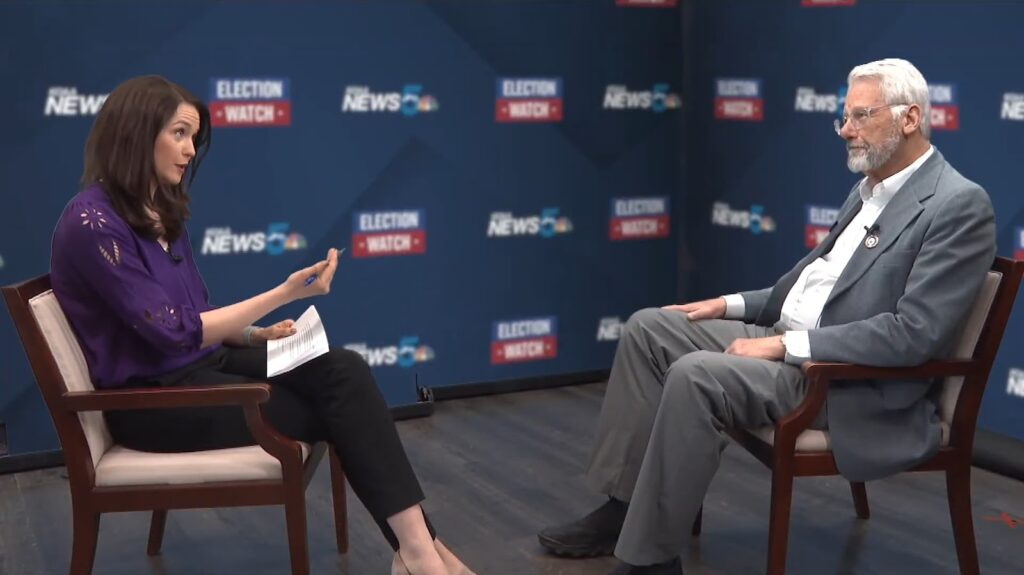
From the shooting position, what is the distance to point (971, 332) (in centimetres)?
283

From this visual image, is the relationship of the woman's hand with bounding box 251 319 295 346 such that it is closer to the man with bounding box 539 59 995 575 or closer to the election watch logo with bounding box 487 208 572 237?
the man with bounding box 539 59 995 575

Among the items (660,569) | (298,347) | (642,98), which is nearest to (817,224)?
(642,98)

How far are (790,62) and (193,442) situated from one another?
3.16 m

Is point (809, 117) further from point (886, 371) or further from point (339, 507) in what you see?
point (339, 507)

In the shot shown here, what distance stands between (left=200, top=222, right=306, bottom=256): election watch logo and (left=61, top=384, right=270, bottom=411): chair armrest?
1.82m

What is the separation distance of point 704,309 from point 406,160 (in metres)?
1.78

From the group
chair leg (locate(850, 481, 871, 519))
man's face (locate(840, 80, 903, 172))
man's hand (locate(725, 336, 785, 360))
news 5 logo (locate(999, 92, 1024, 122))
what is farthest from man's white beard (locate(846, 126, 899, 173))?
news 5 logo (locate(999, 92, 1024, 122))

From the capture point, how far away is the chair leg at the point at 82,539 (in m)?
2.61

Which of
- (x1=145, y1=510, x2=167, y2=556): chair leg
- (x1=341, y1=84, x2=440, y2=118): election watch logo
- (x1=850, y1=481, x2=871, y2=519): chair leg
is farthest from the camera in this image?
(x1=341, y1=84, x2=440, y2=118): election watch logo

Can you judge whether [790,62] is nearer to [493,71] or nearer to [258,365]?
[493,71]

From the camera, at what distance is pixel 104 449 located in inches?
106

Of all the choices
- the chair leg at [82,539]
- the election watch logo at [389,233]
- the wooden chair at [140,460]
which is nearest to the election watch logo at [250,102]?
the election watch logo at [389,233]

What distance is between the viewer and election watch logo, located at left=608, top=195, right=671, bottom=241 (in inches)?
204

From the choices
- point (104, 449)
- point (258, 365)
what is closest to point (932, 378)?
point (258, 365)
